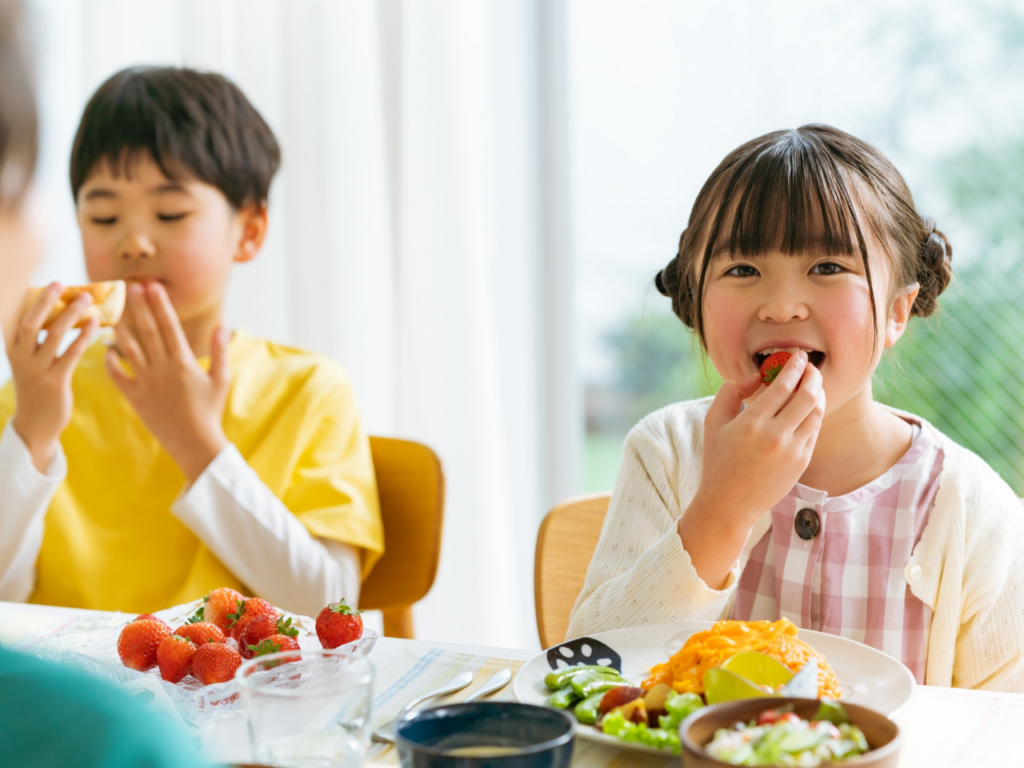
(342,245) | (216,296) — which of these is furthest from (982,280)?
(216,296)

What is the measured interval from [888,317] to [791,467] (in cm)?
28

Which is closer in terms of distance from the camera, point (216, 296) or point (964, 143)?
Result: point (216, 296)

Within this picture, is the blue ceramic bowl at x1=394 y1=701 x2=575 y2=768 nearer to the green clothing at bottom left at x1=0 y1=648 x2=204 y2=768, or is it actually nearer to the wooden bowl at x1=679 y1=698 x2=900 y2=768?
the wooden bowl at x1=679 y1=698 x2=900 y2=768

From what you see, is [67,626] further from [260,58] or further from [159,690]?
[260,58]

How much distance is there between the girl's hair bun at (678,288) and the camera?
3.97 feet

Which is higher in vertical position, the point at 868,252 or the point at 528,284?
the point at 868,252

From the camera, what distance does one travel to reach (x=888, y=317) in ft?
3.62

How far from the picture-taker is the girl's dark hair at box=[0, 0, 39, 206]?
Answer: 467 millimetres

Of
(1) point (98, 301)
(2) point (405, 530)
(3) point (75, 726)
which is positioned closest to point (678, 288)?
(2) point (405, 530)

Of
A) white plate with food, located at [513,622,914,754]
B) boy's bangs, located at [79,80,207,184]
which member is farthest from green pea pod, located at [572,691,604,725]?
boy's bangs, located at [79,80,207,184]

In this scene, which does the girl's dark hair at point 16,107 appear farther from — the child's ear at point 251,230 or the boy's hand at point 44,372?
the child's ear at point 251,230

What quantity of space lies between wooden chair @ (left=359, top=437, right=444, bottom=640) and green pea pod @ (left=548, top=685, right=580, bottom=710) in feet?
2.52

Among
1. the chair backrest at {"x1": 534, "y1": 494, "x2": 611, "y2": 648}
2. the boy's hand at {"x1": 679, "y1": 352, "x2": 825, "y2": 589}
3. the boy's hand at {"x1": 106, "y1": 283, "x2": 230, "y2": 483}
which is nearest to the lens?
the boy's hand at {"x1": 679, "y1": 352, "x2": 825, "y2": 589}

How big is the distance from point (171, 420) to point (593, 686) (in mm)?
951
